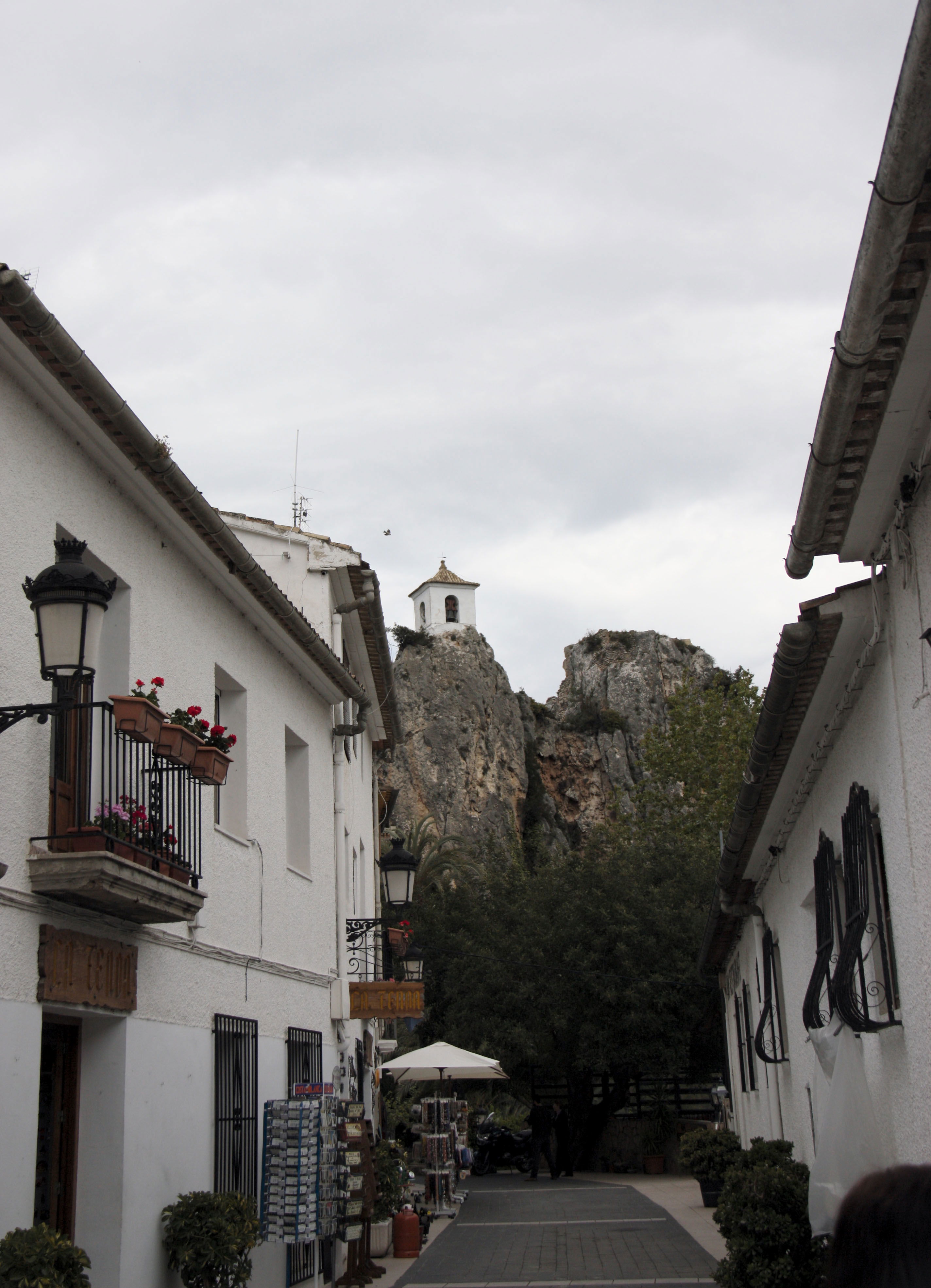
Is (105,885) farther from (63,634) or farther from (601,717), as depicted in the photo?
(601,717)

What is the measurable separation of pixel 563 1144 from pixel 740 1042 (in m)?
9.60

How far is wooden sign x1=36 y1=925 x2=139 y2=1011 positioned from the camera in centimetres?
630

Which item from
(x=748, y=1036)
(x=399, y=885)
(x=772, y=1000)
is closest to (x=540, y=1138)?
(x=748, y=1036)

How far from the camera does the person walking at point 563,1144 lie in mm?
25578

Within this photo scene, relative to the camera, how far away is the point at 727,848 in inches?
396

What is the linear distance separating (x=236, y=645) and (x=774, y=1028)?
6359 millimetres

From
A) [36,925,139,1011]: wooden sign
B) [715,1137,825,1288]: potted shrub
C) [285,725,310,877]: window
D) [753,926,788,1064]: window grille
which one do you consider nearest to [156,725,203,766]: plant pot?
[36,925,139,1011]: wooden sign

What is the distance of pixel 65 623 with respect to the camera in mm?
5074

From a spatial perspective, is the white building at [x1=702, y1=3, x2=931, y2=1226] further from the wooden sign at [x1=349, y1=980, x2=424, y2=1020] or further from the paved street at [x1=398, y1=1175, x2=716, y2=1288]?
the wooden sign at [x1=349, y1=980, x2=424, y2=1020]

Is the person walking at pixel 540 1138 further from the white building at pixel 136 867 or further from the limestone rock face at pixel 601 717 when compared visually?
the limestone rock face at pixel 601 717

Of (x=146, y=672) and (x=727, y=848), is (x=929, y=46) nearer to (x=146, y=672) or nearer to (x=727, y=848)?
(x=146, y=672)

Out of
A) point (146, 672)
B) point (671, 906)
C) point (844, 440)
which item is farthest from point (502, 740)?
point (844, 440)

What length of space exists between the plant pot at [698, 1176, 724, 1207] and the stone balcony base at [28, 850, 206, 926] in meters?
11.2

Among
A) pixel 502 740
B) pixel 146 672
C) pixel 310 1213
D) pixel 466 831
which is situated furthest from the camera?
pixel 502 740
